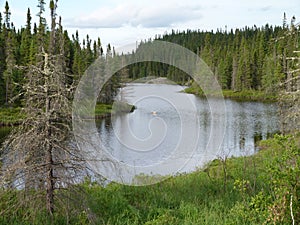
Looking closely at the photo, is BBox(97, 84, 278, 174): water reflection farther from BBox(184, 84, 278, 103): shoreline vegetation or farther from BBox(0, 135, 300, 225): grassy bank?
BBox(184, 84, 278, 103): shoreline vegetation

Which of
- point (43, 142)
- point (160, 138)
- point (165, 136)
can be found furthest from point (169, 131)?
point (43, 142)

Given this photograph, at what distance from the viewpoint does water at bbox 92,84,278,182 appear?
992cm

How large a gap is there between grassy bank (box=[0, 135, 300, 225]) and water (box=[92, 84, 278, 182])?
45.9 inches

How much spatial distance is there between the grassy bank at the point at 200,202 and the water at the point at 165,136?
1.17 meters

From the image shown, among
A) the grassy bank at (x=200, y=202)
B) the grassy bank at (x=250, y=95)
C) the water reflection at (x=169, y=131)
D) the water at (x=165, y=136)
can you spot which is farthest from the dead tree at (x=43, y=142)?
the grassy bank at (x=250, y=95)

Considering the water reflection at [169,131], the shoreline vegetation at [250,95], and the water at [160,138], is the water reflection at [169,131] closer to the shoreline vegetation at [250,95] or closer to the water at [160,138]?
the water at [160,138]

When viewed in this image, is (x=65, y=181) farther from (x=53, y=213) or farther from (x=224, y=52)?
(x=224, y=52)

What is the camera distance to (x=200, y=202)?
724 cm

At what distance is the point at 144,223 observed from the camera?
6129 millimetres

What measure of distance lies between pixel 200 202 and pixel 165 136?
6.86 m

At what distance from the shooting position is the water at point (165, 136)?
992 centimetres

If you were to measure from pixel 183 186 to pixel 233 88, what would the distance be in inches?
2183

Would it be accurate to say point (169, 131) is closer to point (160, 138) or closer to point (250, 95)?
point (160, 138)

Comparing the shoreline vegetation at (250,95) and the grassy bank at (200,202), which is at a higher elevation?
the shoreline vegetation at (250,95)
